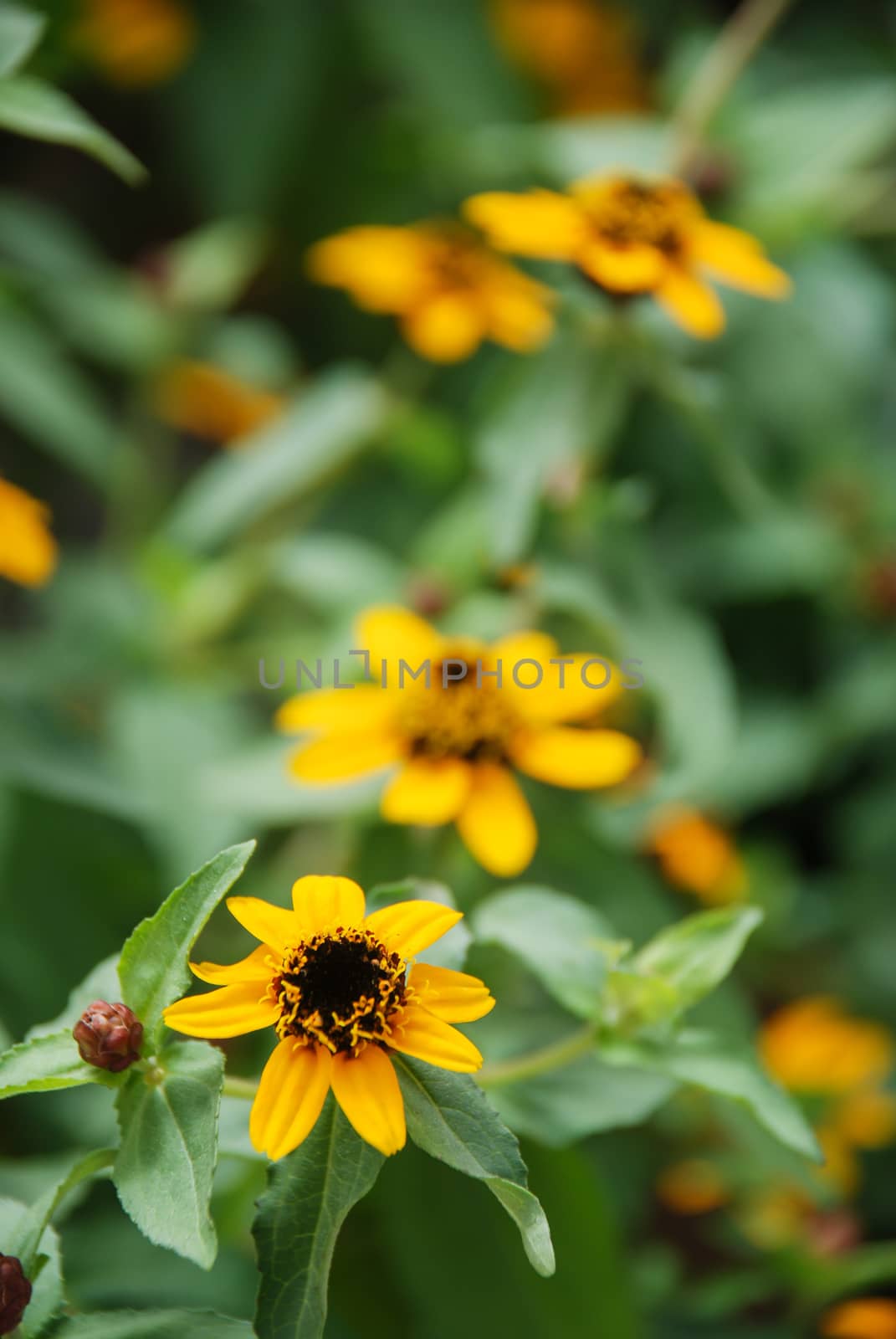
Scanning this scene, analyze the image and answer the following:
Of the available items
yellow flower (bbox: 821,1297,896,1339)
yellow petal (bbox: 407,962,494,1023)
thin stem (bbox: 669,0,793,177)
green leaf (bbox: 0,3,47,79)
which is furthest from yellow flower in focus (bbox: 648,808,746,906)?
green leaf (bbox: 0,3,47,79)

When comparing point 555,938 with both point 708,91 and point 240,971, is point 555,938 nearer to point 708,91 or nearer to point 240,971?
point 240,971

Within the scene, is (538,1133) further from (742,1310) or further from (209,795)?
(742,1310)

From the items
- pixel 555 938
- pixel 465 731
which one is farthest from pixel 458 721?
pixel 555 938

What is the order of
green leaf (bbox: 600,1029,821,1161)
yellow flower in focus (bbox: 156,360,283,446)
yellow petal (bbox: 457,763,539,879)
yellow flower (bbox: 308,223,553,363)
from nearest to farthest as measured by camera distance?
green leaf (bbox: 600,1029,821,1161), yellow petal (bbox: 457,763,539,879), yellow flower (bbox: 308,223,553,363), yellow flower in focus (bbox: 156,360,283,446)

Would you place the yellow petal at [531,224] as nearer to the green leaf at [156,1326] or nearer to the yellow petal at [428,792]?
the yellow petal at [428,792]

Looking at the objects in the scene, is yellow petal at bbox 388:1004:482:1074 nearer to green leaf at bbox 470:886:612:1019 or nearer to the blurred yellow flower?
green leaf at bbox 470:886:612:1019

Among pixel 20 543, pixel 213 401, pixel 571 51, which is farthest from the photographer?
pixel 571 51
